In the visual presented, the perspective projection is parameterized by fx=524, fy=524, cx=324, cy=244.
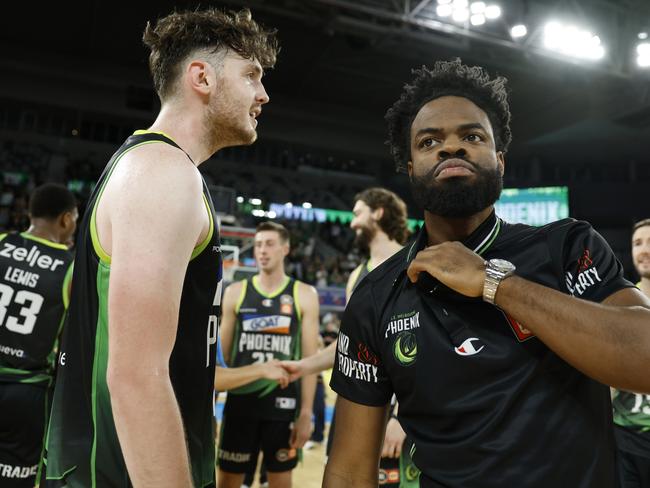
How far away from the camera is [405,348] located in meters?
1.69

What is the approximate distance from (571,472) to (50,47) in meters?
17.0

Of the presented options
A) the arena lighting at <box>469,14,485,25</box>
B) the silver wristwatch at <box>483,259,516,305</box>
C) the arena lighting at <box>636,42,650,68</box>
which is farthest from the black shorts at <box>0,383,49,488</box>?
the arena lighting at <box>636,42,650,68</box>

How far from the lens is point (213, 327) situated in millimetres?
1745

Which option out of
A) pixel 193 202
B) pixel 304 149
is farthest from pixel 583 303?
pixel 304 149

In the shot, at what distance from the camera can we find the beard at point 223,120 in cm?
174

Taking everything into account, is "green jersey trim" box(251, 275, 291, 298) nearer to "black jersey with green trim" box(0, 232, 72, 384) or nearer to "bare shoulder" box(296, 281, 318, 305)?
"bare shoulder" box(296, 281, 318, 305)

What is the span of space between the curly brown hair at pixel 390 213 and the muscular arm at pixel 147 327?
3.13m

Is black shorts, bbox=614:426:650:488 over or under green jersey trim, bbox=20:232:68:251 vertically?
under

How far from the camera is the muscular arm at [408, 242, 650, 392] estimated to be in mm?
1303

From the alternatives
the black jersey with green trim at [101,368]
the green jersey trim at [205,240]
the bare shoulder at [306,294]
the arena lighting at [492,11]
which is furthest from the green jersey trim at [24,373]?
the arena lighting at [492,11]

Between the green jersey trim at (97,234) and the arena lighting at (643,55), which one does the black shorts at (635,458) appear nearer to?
the green jersey trim at (97,234)

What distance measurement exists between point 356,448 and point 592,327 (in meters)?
0.86

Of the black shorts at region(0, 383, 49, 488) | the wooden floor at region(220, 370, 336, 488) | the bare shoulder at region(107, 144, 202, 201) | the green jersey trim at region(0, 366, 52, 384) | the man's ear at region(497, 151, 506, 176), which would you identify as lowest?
the wooden floor at region(220, 370, 336, 488)

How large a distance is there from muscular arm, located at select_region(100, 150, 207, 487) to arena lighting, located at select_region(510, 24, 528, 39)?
34.6 feet
